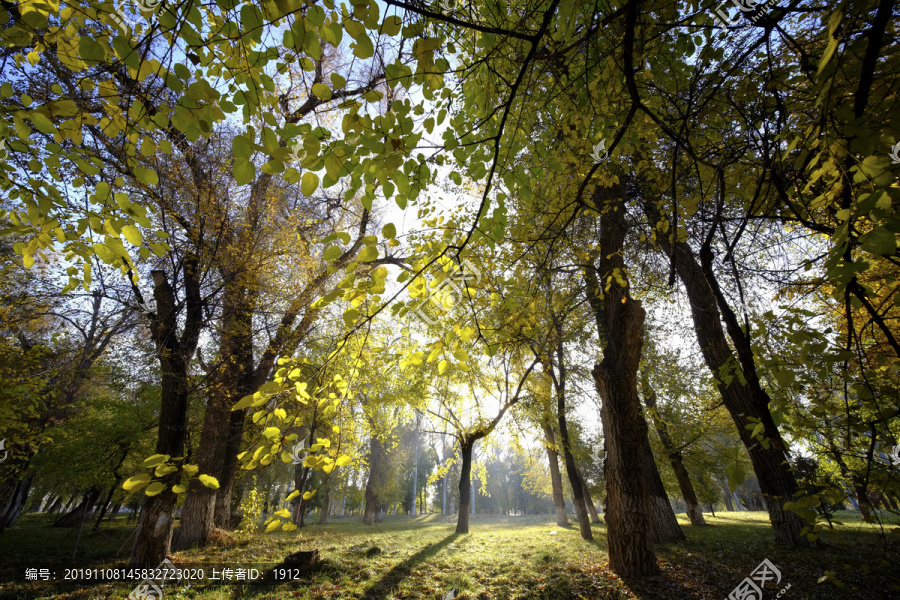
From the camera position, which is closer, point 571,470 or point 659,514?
point 659,514

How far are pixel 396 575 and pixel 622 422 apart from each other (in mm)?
4974

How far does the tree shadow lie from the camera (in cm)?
524

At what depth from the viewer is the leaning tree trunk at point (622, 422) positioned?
452 cm

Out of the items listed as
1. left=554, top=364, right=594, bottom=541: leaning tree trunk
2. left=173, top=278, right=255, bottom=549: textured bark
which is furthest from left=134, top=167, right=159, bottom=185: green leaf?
left=554, top=364, right=594, bottom=541: leaning tree trunk

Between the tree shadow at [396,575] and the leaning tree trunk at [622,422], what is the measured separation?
3478 mm

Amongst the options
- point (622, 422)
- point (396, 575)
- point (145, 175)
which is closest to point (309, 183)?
point (145, 175)

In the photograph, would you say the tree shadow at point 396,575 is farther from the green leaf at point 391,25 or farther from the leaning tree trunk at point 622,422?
the green leaf at point 391,25

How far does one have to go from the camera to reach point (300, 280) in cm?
816

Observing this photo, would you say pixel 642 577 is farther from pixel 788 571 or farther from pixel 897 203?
pixel 897 203

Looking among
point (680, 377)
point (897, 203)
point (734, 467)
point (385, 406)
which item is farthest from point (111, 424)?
point (680, 377)

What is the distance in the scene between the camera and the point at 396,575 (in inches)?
245

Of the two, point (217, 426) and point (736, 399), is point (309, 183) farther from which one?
point (217, 426)

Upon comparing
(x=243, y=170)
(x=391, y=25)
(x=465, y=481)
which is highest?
(x=391, y=25)

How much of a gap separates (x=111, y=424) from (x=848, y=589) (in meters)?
17.9
